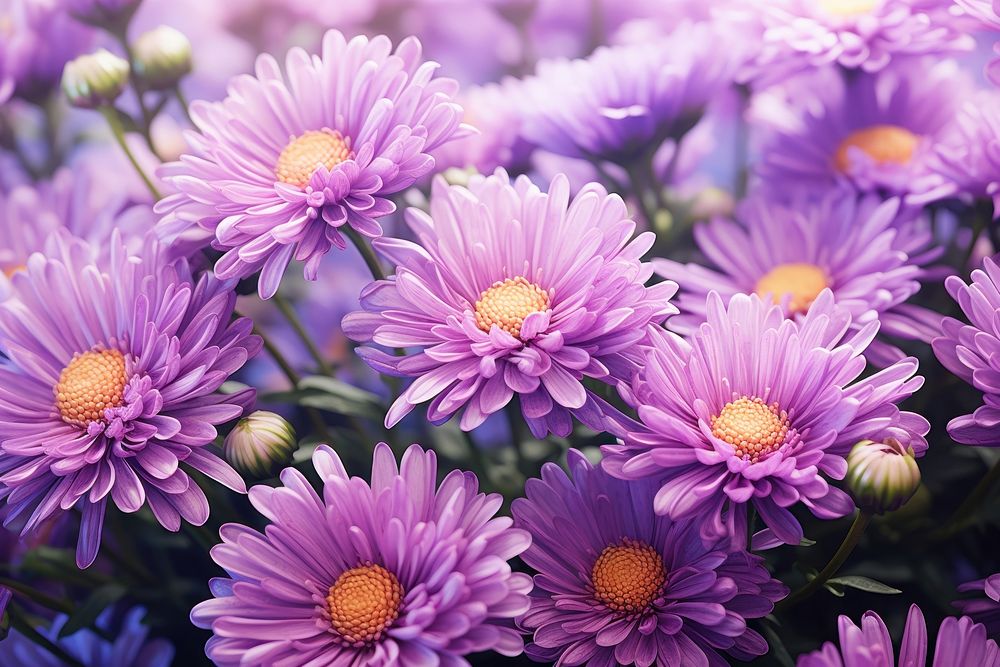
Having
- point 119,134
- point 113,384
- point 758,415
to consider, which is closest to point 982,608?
point 758,415

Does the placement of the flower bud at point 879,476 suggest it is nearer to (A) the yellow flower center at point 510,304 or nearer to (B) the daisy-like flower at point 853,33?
(A) the yellow flower center at point 510,304

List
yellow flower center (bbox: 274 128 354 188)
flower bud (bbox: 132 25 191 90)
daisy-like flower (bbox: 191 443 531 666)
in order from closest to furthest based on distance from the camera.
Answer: daisy-like flower (bbox: 191 443 531 666) → yellow flower center (bbox: 274 128 354 188) → flower bud (bbox: 132 25 191 90)

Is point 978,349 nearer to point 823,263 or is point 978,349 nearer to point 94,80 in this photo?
point 823,263

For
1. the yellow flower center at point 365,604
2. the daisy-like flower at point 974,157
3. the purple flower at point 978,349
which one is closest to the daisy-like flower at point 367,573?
the yellow flower center at point 365,604

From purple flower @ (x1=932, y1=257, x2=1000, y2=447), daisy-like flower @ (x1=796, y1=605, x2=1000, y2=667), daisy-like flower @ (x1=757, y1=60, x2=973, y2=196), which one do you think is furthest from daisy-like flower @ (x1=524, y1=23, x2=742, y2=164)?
daisy-like flower @ (x1=796, y1=605, x2=1000, y2=667)

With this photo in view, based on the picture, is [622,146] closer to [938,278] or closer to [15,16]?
[938,278]

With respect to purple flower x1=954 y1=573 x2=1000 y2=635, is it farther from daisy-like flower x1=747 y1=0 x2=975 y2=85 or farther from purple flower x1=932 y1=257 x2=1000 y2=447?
daisy-like flower x1=747 y1=0 x2=975 y2=85

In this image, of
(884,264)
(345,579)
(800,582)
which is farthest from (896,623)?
(345,579)
